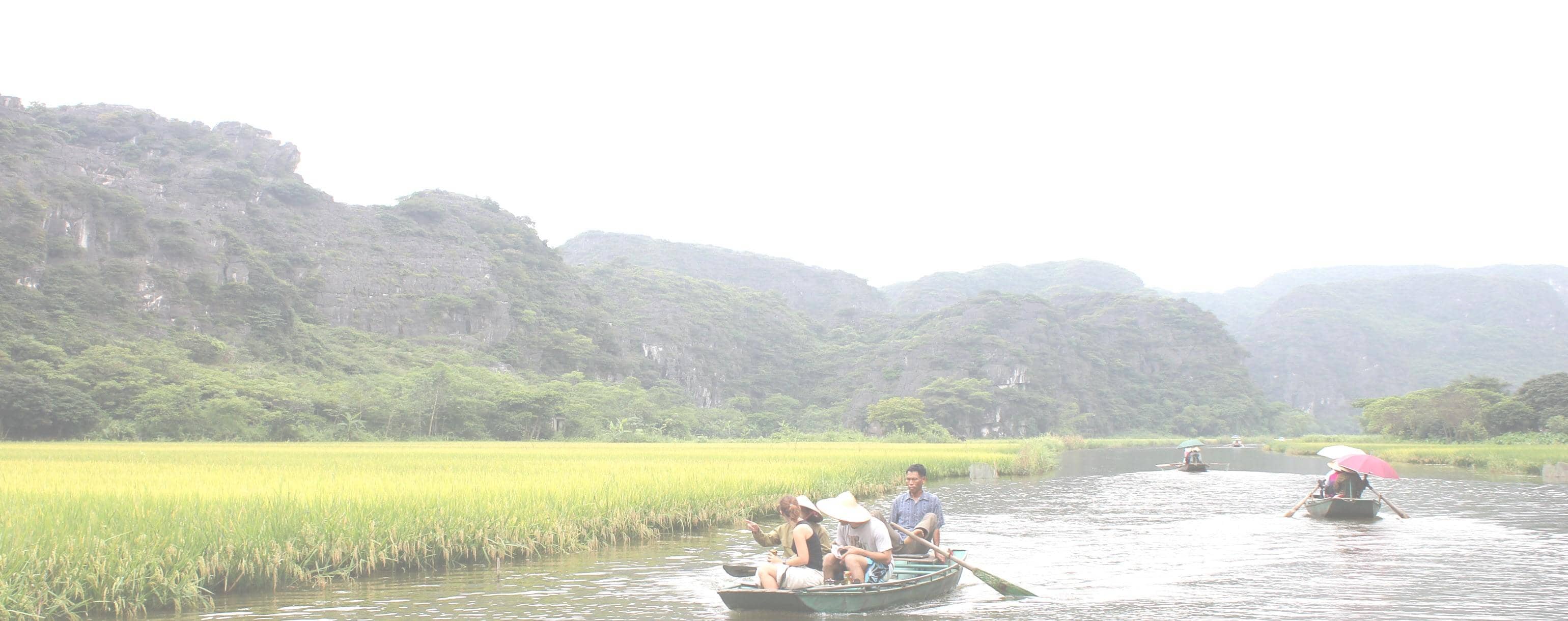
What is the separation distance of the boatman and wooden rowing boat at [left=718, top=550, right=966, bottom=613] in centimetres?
66

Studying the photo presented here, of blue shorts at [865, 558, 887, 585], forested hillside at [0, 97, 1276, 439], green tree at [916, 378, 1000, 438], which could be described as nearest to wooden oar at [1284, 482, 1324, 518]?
blue shorts at [865, 558, 887, 585]

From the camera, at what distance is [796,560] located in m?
9.03

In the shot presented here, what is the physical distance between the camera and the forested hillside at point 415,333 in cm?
4819

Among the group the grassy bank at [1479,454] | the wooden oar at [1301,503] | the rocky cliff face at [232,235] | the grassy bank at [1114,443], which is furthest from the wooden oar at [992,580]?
the rocky cliff face at [232,235]

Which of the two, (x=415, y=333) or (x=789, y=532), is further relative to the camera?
(x=415, y=333)

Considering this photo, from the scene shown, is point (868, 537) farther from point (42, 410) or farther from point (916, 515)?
point (42, 410)

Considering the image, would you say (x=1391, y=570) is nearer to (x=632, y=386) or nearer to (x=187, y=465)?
(x=187, y=465)

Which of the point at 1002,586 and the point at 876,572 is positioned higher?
the point at 876,572

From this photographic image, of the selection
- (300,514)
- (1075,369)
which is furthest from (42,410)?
(1075,369)

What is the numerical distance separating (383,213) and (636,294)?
38338 mm

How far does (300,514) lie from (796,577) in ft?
18.4

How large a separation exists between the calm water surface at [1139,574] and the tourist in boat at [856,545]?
1.56 feet

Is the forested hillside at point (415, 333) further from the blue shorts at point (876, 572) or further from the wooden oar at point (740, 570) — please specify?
the blue shorts at point (876, 572)

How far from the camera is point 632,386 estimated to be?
7825 centimetres
